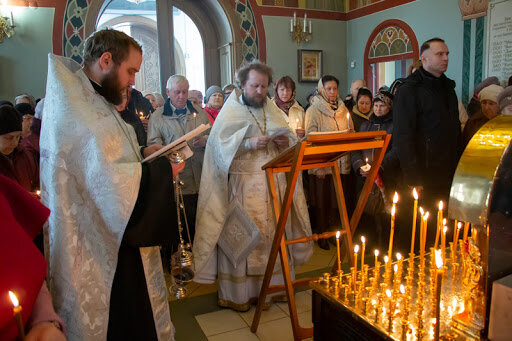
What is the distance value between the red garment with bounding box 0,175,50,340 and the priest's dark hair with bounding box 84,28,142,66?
722mm

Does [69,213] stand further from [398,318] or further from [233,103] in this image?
[233,103]

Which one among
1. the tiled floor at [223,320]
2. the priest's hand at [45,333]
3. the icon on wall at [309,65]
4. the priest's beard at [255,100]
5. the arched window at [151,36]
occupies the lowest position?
the tiled floor at [223,320]

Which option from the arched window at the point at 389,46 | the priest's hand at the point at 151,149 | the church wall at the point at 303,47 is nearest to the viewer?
the priest's hand at the point at 151,149

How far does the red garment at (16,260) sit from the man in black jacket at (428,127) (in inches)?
105

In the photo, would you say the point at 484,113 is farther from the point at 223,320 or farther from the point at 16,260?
the point at 16,260

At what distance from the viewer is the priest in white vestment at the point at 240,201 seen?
3006 mm

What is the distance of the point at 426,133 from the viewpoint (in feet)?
10.5

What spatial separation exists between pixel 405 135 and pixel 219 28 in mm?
6434

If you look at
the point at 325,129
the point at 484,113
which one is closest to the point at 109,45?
the point at 325,129

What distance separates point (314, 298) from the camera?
1.72m

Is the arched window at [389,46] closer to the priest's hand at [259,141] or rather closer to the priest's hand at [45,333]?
the priest's hand at [259,141]

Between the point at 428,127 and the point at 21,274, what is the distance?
9.62 ft

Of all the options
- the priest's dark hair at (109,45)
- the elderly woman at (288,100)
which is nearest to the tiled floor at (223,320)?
the priest's dark hair at (109,45)

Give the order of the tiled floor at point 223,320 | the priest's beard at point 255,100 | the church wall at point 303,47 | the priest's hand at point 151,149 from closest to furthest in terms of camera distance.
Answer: the priest's hand at point 151,149
the tiled floor at point 223,320
the priest's beard at point 255,100
the church wall at point 303,47
